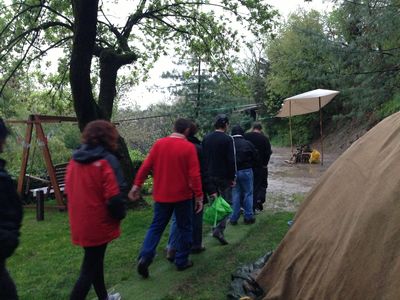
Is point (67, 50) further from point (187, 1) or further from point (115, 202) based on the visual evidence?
point (115, 202)

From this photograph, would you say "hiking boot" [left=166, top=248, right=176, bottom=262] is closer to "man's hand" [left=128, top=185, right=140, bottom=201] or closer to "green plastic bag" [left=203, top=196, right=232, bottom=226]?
"green plastic bag" [left=203, top=196, right=232, bottom=226]

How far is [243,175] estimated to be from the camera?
7438 millimetres

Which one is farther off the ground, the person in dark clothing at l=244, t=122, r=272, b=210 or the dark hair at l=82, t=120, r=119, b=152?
the dark hair at l=82, t=120, r=119, b=152

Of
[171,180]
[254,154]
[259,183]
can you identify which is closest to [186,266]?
[171,180]

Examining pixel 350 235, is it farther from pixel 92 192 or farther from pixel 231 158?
pixel 231 158

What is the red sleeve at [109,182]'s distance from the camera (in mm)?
3758

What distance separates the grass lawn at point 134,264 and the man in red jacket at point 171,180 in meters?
0.38

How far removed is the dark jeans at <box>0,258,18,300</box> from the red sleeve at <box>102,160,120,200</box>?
99 cm

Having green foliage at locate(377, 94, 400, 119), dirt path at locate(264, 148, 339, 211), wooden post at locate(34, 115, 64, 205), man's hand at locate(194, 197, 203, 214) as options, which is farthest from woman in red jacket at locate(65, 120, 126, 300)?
green foliage at locate(377, 94, 400, 119)

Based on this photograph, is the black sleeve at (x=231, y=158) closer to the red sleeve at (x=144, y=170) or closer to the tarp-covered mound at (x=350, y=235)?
the red sleeve at (x=144, y=170)

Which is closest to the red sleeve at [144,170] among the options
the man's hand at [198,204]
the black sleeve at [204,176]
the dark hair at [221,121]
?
the man's hand at [198,204]

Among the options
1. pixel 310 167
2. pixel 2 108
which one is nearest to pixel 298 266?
pixel 310 167

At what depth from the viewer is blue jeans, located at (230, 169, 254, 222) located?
24.5 ft

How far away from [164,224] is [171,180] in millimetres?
553
